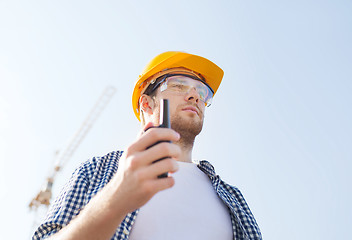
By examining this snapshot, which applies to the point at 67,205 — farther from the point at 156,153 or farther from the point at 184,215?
the point at 156,153

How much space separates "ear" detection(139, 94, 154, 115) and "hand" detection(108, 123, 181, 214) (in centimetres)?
299

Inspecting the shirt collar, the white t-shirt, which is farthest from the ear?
the white t-shirt

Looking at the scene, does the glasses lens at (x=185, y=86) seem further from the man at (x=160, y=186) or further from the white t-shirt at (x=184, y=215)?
the white t-shirt at (x=184, y=215)

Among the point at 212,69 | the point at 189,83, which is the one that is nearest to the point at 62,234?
the point at 189,83

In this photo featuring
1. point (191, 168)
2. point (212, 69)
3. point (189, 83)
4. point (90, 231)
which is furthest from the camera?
point (212, 69)

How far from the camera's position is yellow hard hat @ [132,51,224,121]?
4.79 meters

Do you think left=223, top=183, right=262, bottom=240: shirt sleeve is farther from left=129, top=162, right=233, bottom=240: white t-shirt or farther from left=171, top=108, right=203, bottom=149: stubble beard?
left=171, top=108, right=203, bottom=149: stubble beard

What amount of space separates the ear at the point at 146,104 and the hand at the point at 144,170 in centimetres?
299

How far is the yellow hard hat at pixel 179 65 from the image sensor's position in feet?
15.7

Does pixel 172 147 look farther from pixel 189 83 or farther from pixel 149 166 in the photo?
pixel 189 83

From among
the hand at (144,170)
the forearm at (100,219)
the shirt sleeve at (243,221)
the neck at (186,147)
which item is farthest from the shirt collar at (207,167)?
the hand at (144,170)

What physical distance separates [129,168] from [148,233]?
148cm

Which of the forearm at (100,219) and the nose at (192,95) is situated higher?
the nose at (192,95)

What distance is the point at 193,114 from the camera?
4250 millimetres
